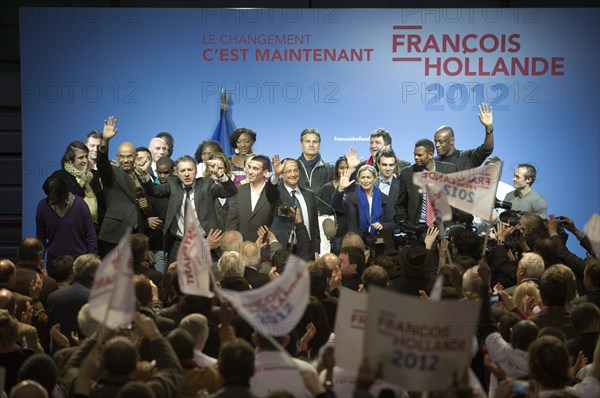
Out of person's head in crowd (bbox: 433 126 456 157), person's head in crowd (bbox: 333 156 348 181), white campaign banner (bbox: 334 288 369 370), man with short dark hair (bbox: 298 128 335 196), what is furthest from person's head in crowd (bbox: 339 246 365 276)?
person's head in crowd (bbox: 433 126 456 157)

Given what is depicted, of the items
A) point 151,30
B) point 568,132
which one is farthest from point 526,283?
point 151,30

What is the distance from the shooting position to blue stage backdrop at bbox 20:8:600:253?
473 inches

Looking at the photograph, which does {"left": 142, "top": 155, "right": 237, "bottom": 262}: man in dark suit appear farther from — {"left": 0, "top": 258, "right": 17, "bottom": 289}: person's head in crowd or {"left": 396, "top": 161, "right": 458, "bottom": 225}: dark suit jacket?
{"left": 0, "top": 258, "right": 17, "bottom": 289}: person's head in crowd

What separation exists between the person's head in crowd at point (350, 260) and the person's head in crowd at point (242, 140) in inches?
180

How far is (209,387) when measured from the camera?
4.61 meters

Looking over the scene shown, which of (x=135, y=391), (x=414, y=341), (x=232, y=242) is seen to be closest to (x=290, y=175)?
(x=232, y=242)

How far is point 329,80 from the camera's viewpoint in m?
12.1

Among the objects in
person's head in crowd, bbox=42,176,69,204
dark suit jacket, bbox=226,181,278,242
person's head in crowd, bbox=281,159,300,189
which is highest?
person's head in crowd, bbox=281,159,300,189

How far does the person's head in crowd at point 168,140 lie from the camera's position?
11906 mm

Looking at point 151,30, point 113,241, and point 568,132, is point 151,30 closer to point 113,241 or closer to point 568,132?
point 113,241

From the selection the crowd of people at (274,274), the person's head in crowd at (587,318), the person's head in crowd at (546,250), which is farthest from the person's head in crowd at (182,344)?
the person's head in crowd at (546,250)

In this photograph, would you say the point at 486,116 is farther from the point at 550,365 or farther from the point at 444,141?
the point at 550,365

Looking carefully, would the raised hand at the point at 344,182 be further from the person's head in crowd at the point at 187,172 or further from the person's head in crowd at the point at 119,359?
the person's head in crowd at the point at 119,359

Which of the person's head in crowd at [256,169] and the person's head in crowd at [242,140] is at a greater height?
the person's head in crowd at [242,140]
